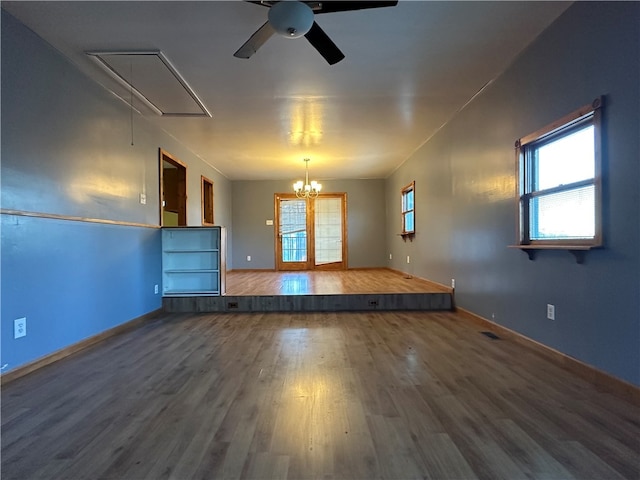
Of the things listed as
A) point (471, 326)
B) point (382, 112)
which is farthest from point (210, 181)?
point (471, 326)

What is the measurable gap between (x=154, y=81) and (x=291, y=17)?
A: 1.96 metres

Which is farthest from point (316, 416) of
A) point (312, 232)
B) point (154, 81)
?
point (312, 232)

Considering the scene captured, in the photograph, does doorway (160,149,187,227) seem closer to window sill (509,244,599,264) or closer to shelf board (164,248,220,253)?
shelf board (164,248,220,253)

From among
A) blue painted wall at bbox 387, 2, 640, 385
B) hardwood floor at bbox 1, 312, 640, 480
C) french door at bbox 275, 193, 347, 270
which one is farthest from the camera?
french door at bbox 275, 193, 347, 270

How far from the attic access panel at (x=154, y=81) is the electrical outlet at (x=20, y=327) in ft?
6.94

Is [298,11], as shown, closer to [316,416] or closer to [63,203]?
[316,416]

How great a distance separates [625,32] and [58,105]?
3.91 metres

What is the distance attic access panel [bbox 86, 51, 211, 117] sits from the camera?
9.84 ft

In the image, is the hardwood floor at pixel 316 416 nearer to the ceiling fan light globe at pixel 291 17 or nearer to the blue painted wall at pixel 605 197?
the blue painted wall at pixel 605 197

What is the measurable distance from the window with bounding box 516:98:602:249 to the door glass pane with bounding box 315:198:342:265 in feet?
20.6

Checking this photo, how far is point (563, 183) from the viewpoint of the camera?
2629 mm

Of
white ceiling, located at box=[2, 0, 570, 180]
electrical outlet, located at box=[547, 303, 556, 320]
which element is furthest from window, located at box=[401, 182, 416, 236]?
electrical outlet, located at box=[547, 303, 556, 320]

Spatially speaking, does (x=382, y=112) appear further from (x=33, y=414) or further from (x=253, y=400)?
(x=33, y=414)

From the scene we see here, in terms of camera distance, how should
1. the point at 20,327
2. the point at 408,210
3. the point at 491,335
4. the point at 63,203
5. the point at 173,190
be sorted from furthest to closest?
the point at 408,210 < the point at 173,190 < the point at 491,335 < the point at 63,203 < the point at 20,327
